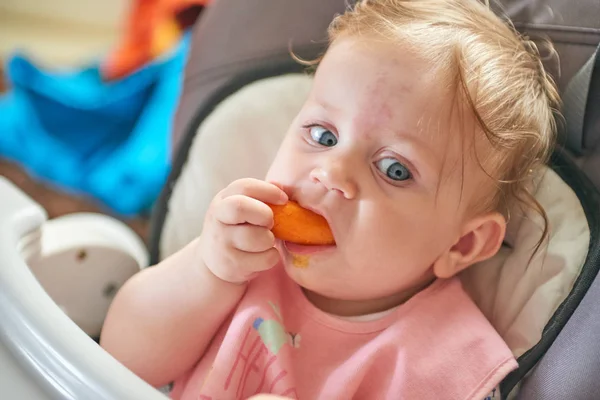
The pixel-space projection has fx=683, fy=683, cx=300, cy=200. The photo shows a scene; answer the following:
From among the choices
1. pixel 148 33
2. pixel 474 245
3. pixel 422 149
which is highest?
pixel 422 149

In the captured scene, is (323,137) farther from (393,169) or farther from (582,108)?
(582,108)

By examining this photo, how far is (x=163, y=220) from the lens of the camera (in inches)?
37.2

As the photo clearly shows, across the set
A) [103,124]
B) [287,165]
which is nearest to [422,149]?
[287,165]

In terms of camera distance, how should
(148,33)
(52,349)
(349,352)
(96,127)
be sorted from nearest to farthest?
(52,349)
(349,352)
(96,127)
(148,33)

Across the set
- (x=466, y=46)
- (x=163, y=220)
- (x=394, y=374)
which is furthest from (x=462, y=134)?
(x=163, y=220)

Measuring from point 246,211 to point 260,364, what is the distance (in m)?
0.18

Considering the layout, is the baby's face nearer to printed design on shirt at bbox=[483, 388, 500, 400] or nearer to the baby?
the baby

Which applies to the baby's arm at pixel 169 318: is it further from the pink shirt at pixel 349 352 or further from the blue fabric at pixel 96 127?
the blue fabric at pixel 96 127

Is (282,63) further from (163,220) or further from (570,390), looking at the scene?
(570,390)

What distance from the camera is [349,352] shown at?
30.2 inches

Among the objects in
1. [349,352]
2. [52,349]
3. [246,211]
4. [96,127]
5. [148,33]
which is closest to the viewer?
[52,349]

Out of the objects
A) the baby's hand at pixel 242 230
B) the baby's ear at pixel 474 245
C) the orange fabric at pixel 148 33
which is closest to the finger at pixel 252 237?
the baby's hand at pixel 242 230

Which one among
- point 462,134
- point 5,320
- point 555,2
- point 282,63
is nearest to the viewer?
point 5,320

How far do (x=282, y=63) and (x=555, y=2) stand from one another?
14.1 inches
